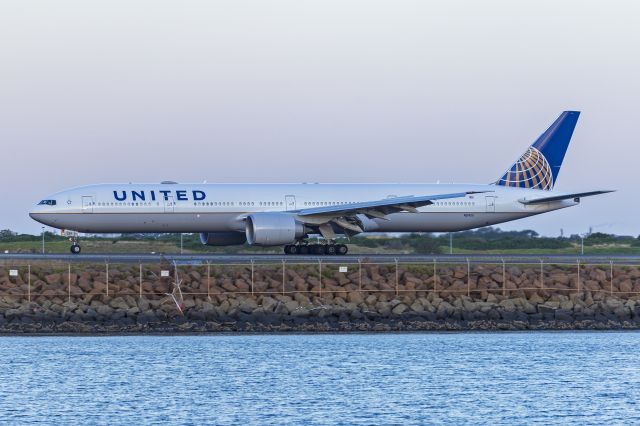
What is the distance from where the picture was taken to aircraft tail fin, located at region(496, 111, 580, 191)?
236 feet

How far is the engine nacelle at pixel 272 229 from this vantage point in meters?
61.3

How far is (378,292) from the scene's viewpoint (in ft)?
171

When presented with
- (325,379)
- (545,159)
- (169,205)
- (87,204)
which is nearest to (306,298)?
(325,379)

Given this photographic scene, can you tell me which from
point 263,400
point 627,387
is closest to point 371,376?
point 263,400

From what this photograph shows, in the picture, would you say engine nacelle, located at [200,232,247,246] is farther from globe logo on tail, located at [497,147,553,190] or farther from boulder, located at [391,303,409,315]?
boulder, located at [391,303,409,315]

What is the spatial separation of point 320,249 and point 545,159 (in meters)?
15.6

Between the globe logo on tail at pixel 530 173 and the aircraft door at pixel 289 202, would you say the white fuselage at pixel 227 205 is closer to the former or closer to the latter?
the aircraft door at pixel 289 202

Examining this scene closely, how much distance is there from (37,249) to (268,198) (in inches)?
554

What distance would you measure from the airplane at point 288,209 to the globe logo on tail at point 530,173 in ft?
4.09

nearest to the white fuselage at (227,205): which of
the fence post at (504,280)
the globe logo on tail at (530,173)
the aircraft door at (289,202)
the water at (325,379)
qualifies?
the aircraft door at (289,202)

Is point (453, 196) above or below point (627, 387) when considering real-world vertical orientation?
above

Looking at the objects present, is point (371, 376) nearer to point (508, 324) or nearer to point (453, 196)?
point (508, 324)

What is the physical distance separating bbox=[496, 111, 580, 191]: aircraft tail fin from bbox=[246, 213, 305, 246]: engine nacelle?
46.3 feet

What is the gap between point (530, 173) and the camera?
72062 mm
